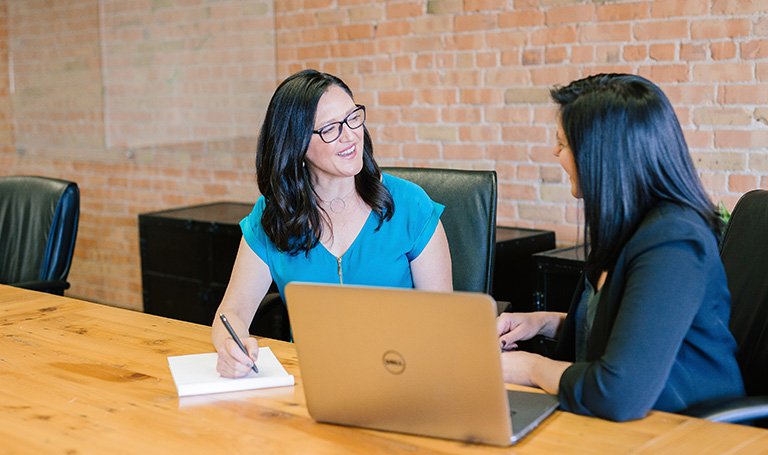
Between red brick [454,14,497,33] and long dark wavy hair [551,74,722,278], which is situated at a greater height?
red brick [454,14,497,33]

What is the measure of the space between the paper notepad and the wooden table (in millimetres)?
21

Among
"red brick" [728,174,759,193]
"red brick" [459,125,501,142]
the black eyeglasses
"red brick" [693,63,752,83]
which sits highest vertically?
"red brick" [693,63,752,83]

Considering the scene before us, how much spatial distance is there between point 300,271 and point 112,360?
0.55m

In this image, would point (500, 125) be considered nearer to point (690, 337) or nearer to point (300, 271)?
point (300, 271)

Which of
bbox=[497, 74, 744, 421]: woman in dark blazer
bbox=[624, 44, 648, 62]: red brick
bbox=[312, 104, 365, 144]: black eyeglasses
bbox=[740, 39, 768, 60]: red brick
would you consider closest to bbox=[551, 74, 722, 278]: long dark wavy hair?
bbox=[497, 74, 744, 421]: woman in dark blazer

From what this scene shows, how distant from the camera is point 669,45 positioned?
129 inches

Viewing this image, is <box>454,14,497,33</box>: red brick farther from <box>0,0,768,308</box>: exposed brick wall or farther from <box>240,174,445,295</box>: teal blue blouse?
<box>240,174,445,295</box>: teal blue blouse

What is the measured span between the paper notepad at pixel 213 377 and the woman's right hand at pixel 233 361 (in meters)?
0.01

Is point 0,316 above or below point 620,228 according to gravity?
below

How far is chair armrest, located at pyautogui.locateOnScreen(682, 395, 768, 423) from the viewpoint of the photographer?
1.61 metres

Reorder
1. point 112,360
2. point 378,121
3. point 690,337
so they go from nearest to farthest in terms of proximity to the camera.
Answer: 1. point 690,337
2. point 112,360
3. point 378,121

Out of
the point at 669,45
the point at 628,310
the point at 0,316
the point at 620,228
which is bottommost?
the point at 0,316

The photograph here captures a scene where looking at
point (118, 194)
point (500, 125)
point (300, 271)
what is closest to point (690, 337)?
point (300, 271)

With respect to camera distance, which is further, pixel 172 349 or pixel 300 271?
pixel 300 271
